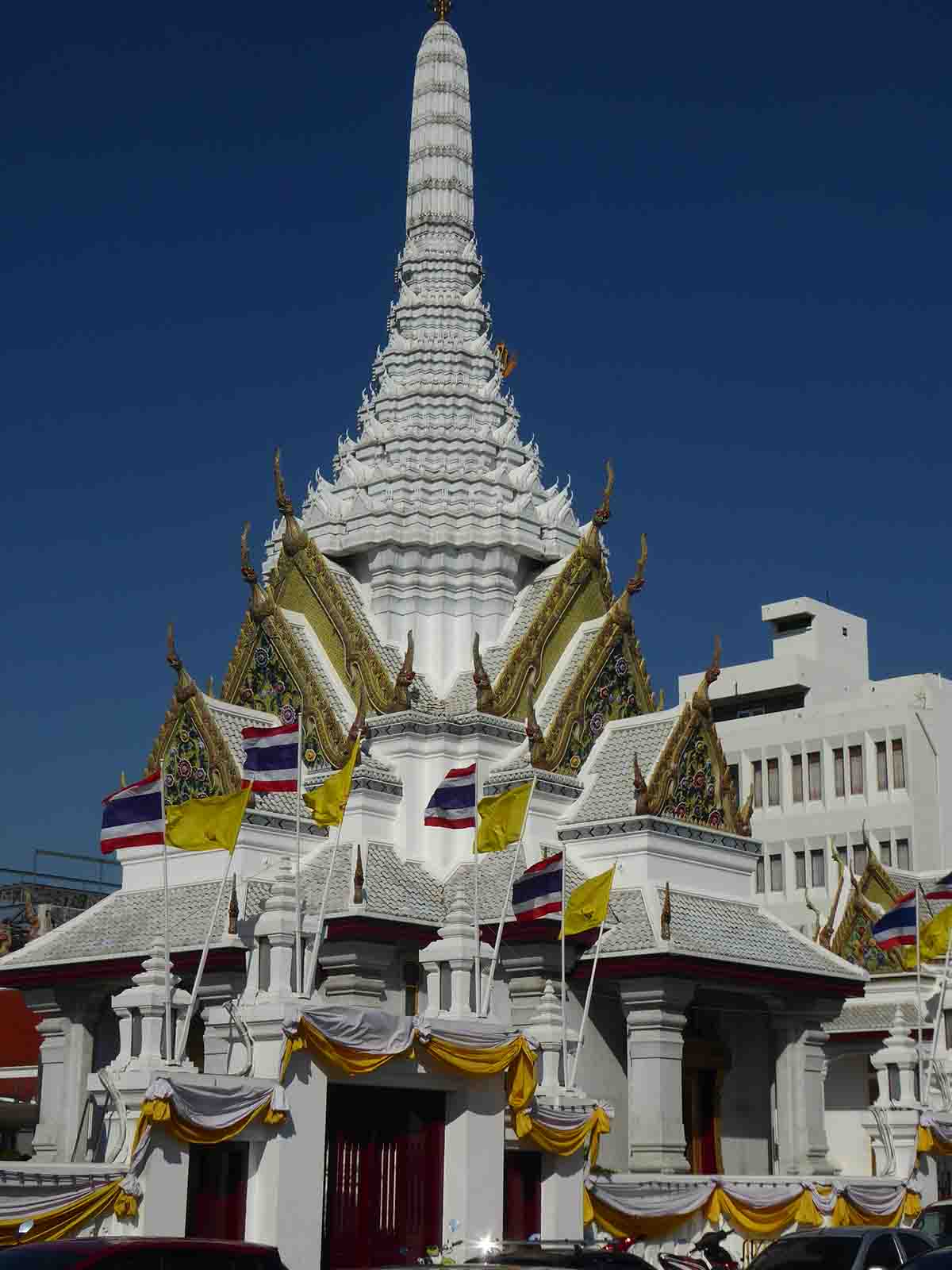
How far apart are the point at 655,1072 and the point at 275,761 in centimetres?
844

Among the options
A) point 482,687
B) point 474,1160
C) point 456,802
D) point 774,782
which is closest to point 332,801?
point 456,802

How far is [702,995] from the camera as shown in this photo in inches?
1287

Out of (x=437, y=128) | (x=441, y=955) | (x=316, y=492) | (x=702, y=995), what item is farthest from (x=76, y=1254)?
(x=437, y=128)

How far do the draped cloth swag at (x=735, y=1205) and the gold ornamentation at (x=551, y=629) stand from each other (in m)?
10.3

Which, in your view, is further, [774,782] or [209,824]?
[774,782]

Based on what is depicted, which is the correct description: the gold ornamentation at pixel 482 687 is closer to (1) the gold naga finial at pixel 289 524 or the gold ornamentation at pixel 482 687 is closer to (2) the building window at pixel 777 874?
(1) the gold naga finial at pixel 289 524

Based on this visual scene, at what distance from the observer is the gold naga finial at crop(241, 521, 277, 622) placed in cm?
3631

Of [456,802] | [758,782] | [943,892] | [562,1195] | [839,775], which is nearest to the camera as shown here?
[562,1195]

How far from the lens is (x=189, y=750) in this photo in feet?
112

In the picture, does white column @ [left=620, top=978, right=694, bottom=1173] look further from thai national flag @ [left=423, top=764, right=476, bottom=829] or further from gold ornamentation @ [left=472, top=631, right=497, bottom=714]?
gold ornamentation @ [left=472, top=631, right=497, bottom=714]

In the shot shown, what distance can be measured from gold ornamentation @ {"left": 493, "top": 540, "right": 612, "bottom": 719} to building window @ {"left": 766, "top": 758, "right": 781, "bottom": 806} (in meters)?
31.3

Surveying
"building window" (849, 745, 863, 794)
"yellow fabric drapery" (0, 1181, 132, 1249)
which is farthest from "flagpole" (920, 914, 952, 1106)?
"building window" (849, 745, 863, 794)

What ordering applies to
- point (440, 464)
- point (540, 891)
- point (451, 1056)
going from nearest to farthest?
point (451, 1056), point (540, 891), point (440, 464)

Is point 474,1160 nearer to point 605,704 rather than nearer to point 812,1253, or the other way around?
point 812,1253
